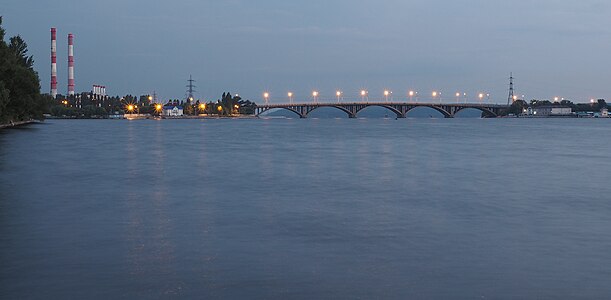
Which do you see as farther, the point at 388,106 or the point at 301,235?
the point at 388,106

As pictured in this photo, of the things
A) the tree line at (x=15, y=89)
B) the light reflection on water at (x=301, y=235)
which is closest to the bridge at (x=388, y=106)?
the tree line at (x=15, y=89)

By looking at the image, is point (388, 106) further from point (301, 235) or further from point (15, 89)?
point (301, 235)

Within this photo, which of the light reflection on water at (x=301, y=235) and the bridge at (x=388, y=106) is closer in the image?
the light reflection on water at (x=301, y=235)

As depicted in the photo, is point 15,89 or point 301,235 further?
point 15,89

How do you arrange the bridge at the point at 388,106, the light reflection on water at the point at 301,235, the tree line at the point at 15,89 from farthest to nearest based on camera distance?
the bridge at the point at 388,106 → the tree line at the point at 15,89 → the light reflection on water at the point at 301,235

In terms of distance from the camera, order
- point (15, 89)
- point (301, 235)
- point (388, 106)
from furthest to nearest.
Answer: point (388, 106)
point (15, 89)
point (301, 235)

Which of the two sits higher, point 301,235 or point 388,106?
point 388,106

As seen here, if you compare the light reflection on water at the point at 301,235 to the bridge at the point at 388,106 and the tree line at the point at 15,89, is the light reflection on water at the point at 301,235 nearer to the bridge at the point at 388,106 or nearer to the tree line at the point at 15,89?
the tree line at the point at 15,89

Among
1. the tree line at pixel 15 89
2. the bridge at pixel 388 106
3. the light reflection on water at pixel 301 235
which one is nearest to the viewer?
the light reflection on water at pixel 301 235

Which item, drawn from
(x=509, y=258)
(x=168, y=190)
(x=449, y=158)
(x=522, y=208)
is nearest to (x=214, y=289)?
(x=509, y=258)

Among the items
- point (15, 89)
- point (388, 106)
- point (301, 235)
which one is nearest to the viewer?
point (301, 235)

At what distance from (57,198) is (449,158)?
26.3m

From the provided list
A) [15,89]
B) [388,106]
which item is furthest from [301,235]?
[388,106]

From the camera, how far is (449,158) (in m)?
40.7
